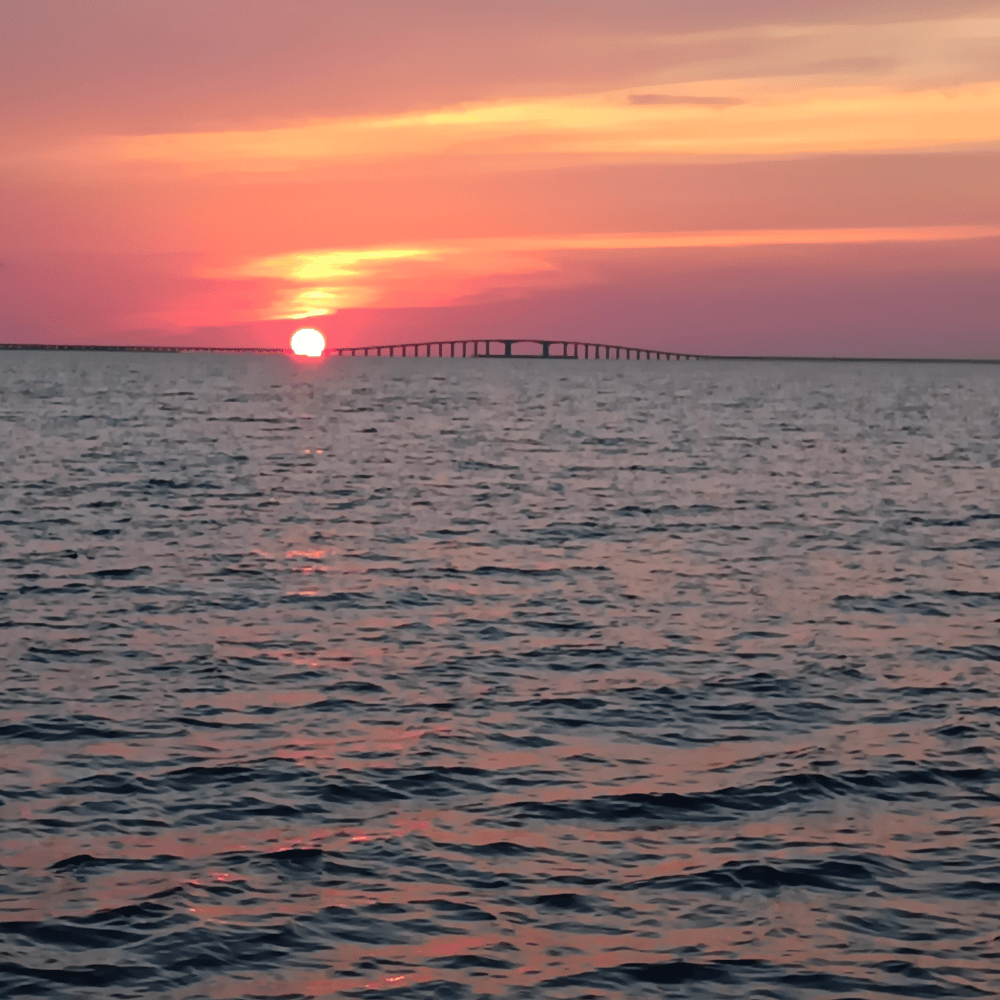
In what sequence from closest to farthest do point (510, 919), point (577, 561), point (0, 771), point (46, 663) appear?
1. point (510, 919)
2. point (0, 771)
3. point (46, 663)
4. point (577, 561)

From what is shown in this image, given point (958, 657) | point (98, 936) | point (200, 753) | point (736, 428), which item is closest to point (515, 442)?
point (736, 428)

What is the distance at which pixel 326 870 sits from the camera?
16.2 m

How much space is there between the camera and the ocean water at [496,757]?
1434 cm

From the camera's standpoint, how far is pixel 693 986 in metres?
13.7

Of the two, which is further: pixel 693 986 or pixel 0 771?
pixel 0 771

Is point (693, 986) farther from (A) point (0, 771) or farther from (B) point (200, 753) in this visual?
(A) point (0, 771)

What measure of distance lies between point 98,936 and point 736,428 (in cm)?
10113

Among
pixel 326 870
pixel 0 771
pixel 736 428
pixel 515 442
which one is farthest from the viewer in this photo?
pixel 736 428

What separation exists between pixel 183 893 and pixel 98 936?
1.16m

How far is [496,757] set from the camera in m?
20.5

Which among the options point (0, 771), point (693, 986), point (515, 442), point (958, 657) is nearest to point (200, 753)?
point (0, 771)

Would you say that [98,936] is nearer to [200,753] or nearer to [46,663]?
[200,753]

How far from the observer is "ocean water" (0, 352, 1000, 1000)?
1434cm

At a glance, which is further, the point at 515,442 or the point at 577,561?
the point at 515,442
